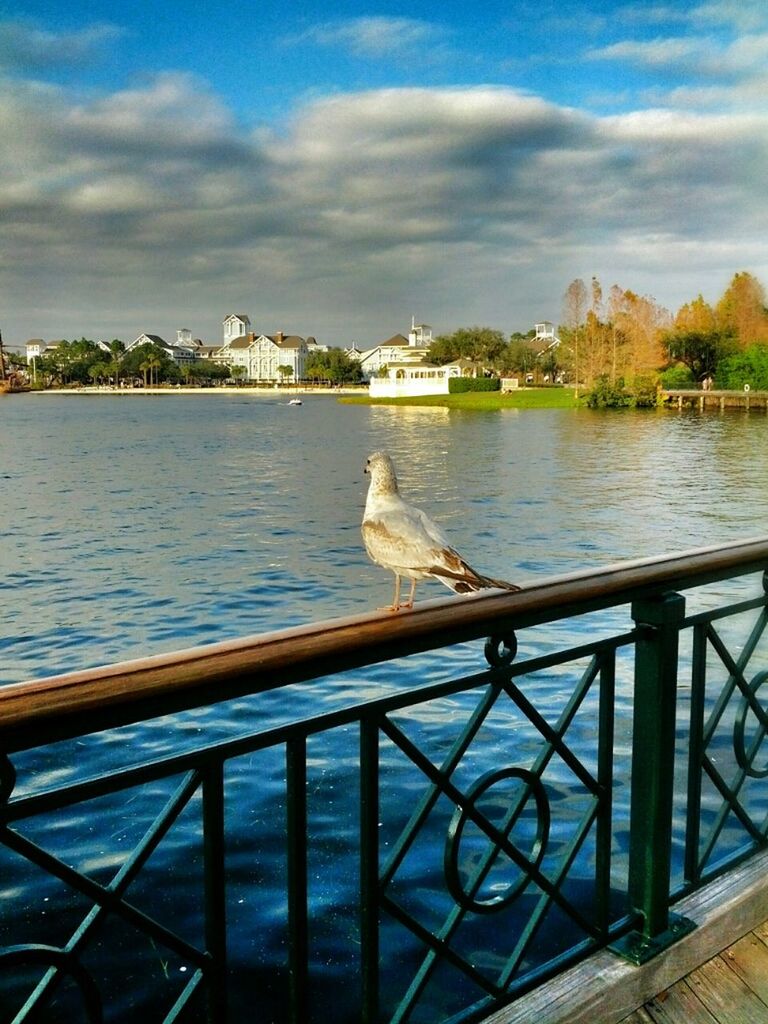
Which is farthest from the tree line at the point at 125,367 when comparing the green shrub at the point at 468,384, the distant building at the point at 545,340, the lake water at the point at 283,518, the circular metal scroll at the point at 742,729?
the circular metal scroll at the point at 742,729

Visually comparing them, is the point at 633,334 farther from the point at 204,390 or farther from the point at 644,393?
the point at 204,390

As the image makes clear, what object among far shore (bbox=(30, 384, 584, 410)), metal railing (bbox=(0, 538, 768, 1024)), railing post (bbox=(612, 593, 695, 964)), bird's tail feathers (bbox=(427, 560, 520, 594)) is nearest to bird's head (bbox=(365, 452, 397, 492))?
bird's tail feathers (bbox=(427, 560, 520, 594))

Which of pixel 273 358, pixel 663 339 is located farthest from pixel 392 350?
pixel 663 339

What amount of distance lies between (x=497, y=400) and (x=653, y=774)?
92.4 meters

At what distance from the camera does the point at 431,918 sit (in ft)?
17.0

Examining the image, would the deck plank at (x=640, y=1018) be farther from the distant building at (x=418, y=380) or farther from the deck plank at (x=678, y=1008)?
the distant building at (x=418, y=380)

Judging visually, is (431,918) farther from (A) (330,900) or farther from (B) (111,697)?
(B) (111,697)

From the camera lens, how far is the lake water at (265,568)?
5.74 metres

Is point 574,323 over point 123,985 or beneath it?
over

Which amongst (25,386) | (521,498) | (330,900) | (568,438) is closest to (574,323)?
(568,438)

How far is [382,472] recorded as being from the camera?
8.14 ft

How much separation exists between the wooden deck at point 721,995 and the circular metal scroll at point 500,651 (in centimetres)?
98

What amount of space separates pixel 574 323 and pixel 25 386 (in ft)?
443

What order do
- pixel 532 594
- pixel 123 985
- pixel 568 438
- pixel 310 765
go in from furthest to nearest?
pixel 568 438 → pixel 310 765 → pixel 123 985 → pixel 532 594
